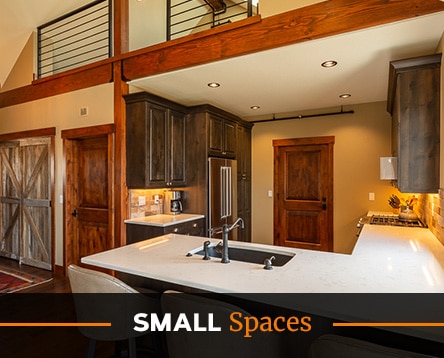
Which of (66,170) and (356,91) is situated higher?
(356,91)

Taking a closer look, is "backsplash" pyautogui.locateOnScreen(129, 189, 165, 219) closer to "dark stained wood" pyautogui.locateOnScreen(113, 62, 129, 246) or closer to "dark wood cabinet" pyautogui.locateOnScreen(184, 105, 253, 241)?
"dark stained wood" pyautogui.locateOnScreen(113, 62, 129, 246)

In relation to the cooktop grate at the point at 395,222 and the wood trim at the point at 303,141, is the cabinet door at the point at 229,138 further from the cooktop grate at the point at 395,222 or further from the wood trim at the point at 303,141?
the cooktop grate at the point at 395,222

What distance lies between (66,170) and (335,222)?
4.26m

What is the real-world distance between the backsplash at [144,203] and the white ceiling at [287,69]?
4.59 ft

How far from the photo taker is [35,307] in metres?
3.04

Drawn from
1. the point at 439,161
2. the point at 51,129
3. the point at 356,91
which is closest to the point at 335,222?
the point at 356,91

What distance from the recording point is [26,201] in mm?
4555

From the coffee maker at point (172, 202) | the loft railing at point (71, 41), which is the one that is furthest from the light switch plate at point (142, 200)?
the loft railing at point (71, 41)

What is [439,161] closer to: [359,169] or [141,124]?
[359,169]

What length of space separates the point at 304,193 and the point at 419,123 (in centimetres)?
269

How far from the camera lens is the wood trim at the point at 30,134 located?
4.17 metres

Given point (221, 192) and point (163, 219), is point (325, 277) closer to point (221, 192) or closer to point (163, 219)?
point (163, 219)

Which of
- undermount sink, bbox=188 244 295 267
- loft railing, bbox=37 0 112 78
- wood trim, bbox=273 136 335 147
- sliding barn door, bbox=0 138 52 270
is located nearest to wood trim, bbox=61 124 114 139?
sliding barn door, bbox=0 138 52 270

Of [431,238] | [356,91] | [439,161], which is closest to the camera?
→ [439,161]
